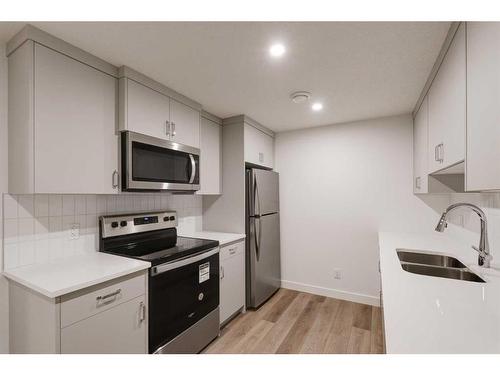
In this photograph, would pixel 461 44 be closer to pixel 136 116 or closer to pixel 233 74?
pixel 233 74

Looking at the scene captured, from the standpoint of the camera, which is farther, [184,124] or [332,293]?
[332,293]

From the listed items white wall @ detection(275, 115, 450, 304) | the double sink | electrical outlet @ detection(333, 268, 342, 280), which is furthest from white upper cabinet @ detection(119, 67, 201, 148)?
electrical outlet @ detection(333, 268, 342, 280)

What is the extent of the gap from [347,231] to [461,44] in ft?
7.27

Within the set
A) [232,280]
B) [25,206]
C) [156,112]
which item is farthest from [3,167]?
[232,280]

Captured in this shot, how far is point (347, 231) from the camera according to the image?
9.85 ft

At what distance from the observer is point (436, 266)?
1641 millimetres

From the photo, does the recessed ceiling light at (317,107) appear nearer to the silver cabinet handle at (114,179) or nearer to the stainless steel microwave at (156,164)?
the stainless steel microwave at (156,164)

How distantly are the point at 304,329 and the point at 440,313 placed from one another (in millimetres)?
1691

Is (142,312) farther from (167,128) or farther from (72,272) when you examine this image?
(167,128)

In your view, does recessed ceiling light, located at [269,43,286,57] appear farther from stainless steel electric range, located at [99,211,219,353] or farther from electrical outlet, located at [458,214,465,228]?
electrical outlet, located at [458,214,465,228]

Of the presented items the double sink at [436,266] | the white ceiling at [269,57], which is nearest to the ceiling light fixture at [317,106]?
the white ceiling at [269,57]

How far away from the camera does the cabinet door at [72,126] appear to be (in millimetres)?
1353

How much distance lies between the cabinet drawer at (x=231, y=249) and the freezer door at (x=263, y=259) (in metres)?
0.13
